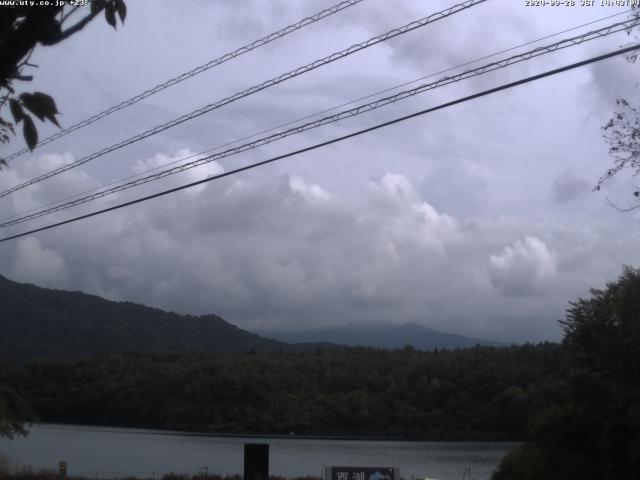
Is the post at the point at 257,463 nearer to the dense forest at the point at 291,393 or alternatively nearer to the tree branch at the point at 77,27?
the tree branch at the point at 77,27

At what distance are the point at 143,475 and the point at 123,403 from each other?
71.6 feet

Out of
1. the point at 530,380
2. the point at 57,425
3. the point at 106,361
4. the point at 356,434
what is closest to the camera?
the point at 530,380

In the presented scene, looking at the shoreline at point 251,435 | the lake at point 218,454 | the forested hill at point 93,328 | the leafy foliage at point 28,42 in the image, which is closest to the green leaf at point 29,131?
the leafy foliage at point 28,42

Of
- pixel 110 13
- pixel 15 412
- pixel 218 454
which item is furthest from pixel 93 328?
pixel 110 13

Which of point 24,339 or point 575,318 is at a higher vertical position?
point 24,339

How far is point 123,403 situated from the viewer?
199 feet

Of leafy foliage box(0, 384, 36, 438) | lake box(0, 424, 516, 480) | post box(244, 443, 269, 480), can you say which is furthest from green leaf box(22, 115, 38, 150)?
lake box(0, 424, 516, 480)

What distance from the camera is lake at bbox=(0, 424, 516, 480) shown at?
3922 cm

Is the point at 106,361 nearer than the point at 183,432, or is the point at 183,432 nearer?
the point at 183,432

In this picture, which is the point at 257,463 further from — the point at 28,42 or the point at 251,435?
the point at 251,435

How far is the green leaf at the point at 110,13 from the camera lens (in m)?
4.70

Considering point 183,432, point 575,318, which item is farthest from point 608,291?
point 183,432

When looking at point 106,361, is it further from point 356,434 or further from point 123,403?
point 356,434

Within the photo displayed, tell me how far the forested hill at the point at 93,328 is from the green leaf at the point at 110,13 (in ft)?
310
